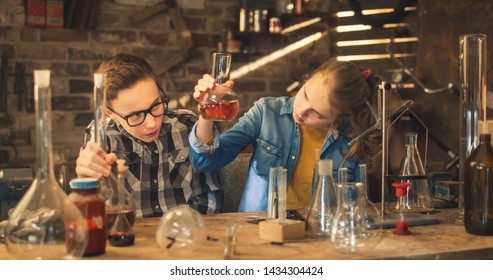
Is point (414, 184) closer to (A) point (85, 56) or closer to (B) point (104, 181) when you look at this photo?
(B) point (104, 181)

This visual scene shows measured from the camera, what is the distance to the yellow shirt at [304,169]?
2508 millimetres

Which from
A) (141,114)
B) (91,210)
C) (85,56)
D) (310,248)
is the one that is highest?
(85,56)

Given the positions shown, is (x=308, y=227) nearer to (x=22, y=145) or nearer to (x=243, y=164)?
(x=243, y=164)

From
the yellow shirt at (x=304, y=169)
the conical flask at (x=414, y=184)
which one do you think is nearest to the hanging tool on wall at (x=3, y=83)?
the yellow shirt at (x=304, y=169)

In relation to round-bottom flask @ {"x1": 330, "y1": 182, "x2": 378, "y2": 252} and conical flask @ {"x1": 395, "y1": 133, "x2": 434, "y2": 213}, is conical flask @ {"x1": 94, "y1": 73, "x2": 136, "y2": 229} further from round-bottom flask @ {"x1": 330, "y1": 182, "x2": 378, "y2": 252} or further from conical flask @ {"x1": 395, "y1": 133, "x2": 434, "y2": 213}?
conical flask @ {"x1": 395, "y1": 133, "x2": 434, "y2": 213}

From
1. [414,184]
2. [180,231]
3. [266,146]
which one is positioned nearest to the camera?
[180,231]

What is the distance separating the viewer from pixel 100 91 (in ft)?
5.79

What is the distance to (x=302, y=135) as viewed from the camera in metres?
2.62

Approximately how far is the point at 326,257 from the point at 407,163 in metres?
0.76

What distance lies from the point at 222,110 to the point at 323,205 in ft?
1.37

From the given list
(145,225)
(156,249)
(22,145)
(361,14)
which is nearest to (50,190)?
(156,249)

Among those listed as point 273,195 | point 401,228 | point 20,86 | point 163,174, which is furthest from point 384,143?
point 20,86

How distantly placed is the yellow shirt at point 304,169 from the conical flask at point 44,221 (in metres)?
1.09

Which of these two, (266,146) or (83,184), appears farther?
(266,146)
